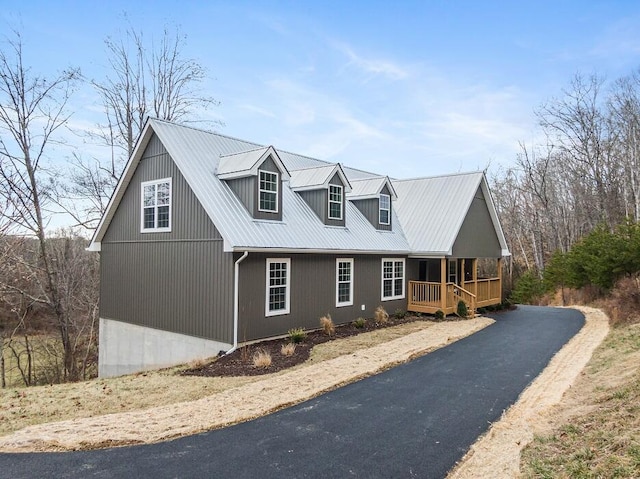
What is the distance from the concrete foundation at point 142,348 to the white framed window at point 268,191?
451cm

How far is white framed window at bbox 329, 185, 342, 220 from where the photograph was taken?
16.7 metres

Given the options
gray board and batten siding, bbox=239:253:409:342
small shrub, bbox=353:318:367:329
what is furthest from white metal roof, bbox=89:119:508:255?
→ small shrub, bbox=353:318:367:329

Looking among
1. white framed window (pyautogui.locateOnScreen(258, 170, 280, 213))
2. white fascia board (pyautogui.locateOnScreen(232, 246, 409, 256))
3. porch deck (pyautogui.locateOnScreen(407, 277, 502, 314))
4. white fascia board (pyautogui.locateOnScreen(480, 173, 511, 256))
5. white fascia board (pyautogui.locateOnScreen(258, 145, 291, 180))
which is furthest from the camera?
white fascia board (pyautogui.locateOnScreen(480, 173, 511, 256))

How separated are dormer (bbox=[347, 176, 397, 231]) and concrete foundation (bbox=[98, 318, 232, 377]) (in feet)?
29.7

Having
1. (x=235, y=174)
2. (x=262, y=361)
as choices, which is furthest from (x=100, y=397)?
(x=235, y=174)

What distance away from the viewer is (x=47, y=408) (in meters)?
7.97

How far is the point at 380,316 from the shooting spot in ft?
54.9

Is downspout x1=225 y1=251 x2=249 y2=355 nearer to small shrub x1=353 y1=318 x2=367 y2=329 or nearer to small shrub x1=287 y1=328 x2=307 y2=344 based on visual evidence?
small shrub x1=287 y1=328 x2=307 y2=344

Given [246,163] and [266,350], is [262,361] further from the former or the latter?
[246,163]

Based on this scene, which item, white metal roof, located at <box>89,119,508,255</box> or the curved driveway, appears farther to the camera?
white metal roof, located at <box>89,119,508,255</box>

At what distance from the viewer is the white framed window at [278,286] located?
13227mm

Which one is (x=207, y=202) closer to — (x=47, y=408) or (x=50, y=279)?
(x=47, y=408)

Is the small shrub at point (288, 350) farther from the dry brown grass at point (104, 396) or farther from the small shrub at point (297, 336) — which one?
the small shrub at point (297, 336)

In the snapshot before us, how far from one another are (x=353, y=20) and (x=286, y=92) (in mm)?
7804
